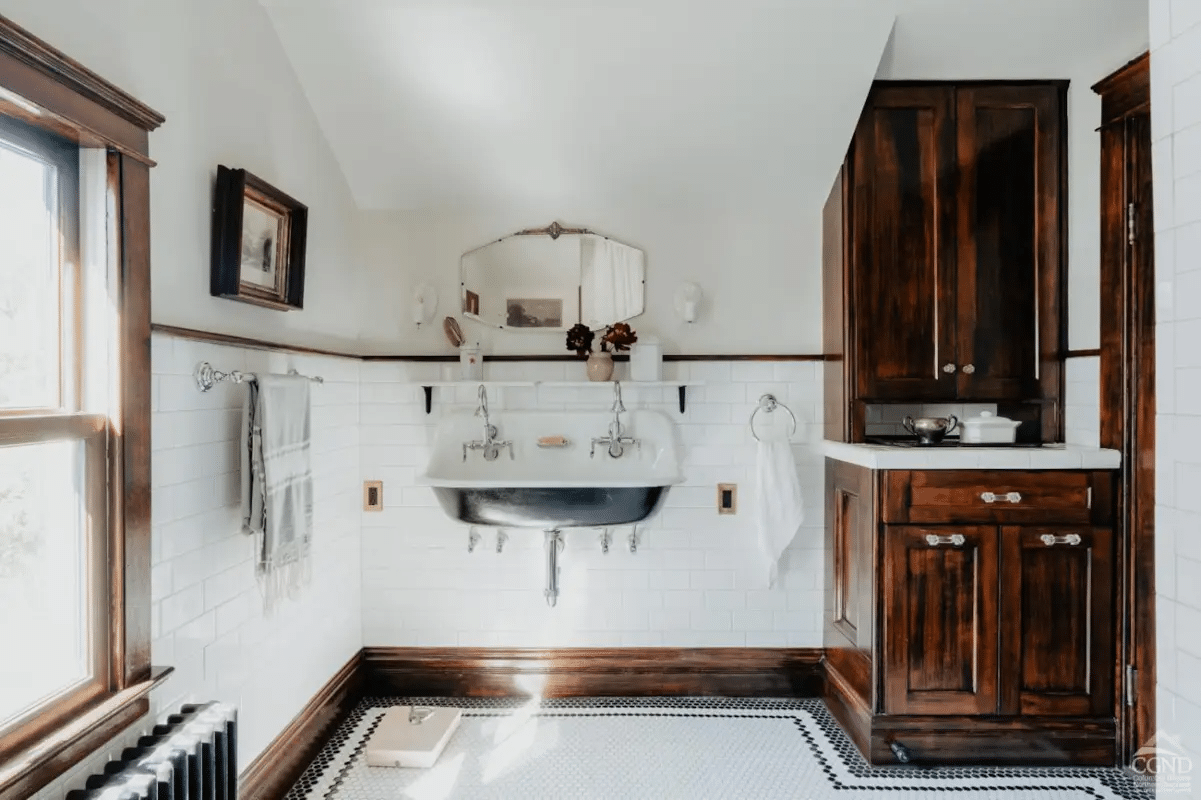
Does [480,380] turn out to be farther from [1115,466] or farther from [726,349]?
[1115,466]

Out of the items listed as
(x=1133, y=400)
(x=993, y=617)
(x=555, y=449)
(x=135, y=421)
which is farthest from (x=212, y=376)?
(x=1133, y=400)

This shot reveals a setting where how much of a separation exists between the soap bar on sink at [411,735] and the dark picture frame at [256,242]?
1.47 meters

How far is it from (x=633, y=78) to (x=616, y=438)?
1334 millimetres

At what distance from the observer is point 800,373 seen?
3.11m

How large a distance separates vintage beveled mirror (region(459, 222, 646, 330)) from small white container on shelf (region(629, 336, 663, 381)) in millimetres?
206

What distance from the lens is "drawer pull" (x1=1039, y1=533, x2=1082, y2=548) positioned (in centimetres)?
248

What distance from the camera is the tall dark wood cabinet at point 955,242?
280 centimetres

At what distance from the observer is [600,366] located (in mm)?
2996

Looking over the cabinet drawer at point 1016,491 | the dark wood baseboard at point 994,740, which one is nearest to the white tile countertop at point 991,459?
the cabinet drawer at point 1016,491

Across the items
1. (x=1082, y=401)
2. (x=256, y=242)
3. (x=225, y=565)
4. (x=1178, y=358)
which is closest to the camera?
(x=1178, y=358)

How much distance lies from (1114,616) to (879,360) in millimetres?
1116

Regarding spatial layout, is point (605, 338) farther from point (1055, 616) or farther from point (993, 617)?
point (1055, 616)

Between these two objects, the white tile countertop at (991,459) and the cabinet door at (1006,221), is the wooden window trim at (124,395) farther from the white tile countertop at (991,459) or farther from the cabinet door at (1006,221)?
the cabinet door at (1006,221)

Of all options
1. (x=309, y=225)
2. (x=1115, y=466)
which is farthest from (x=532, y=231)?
(x=1115, y=466)
